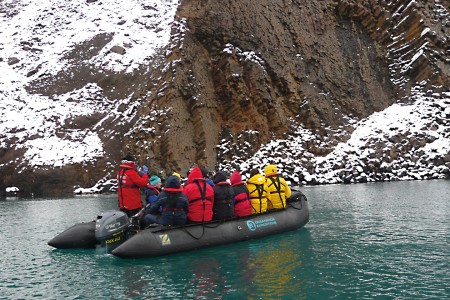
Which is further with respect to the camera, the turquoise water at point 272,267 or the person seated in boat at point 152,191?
the person seated in boat at point 152,191

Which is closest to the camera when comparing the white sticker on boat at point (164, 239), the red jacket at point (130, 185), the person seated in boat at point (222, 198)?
the white sticker on boat at point (164, 239)

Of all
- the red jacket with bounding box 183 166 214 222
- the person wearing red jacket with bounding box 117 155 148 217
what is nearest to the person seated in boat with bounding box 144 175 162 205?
the person wearing red jacket with bounding box 117 155 148 217

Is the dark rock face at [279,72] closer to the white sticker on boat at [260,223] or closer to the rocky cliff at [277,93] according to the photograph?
the rocky cliff at [277,93]

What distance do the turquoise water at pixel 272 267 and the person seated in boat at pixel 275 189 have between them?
1241mm

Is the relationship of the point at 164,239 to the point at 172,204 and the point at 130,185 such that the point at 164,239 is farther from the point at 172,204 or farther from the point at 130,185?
the point at 130,185

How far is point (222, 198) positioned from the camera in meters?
13.2

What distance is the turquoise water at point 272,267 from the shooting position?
8.49 meters

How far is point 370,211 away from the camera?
19062mm

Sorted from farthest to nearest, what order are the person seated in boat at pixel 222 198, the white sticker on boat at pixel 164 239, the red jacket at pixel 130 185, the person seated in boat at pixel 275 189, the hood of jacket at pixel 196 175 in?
the person seated in boat at pixel 275 189, the red jacket at pixel 130 185, the person seated in boat at pixel 222 198, the hood of jacket at pixel 196 175, the white sticker on boat at pixel 164 239

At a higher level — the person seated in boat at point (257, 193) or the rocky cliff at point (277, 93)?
the rocky cliff at point (277, 93)

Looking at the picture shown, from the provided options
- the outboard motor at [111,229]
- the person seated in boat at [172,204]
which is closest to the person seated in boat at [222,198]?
the person seated in boat at [172,204]

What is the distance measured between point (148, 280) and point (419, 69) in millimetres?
46563

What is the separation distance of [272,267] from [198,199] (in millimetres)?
3283

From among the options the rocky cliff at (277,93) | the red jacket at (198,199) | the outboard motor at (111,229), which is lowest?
the outboard motor at (111,229)
